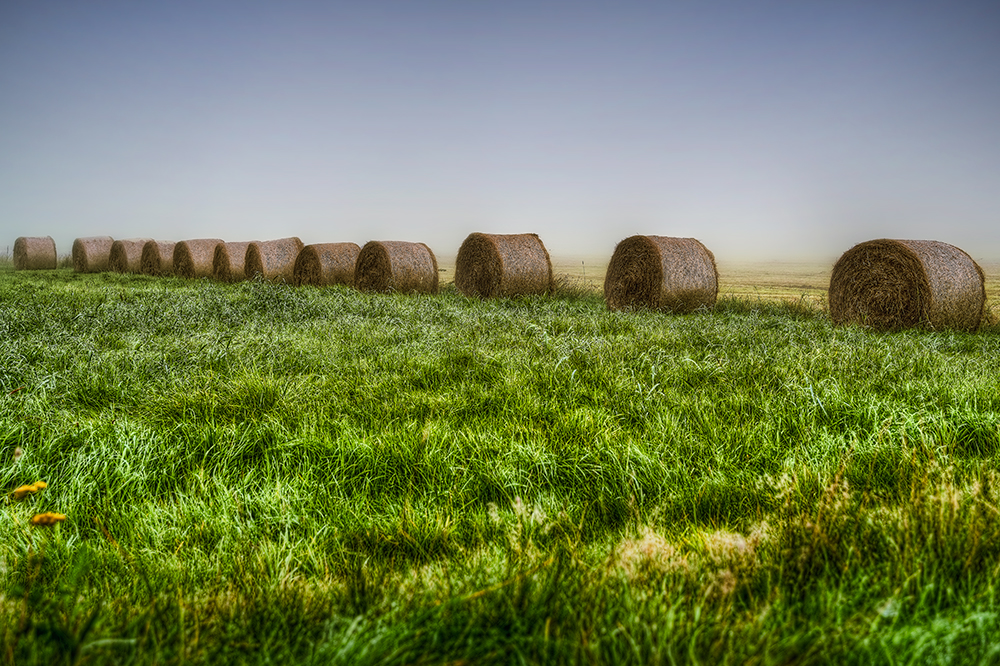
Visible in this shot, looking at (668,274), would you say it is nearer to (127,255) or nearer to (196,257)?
(196,257)

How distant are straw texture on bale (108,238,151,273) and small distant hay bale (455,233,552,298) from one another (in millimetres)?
20448

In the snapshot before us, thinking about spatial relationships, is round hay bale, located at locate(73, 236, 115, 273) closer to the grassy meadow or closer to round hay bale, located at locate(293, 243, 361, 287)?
round hay bale, located at locate(293, 243, 361, 287)

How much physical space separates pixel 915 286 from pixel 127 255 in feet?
102

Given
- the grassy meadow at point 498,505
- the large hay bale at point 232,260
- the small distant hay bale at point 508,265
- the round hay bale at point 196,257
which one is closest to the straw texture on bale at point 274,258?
the large hay bale at point 232,260

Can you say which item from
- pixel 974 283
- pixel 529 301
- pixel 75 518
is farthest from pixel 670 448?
pixel 529 301

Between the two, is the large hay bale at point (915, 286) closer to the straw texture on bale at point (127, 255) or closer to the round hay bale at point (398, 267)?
the round hay bale at point (398, 267)

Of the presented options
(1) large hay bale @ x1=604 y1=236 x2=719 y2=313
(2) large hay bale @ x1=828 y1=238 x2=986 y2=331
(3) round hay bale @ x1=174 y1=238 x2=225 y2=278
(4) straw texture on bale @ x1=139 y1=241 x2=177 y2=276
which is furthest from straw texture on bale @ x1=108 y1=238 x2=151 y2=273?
(2) large hay bale @ x1=828 y1=238 x2=986 y2=331

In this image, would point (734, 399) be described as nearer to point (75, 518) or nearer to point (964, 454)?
point (964, 454)

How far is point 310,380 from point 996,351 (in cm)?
783

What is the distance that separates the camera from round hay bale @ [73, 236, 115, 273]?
2916cm

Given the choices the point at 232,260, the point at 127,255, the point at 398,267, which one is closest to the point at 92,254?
the point at 127,255

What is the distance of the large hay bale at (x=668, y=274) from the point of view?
11938 mm

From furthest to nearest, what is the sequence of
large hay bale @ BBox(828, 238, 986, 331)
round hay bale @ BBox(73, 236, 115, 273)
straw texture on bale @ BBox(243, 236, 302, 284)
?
round hay bale @ BBox(73, 236, 115, 273), straw texture on bale @ BBox(243, 236, 302, 284), large hay bale @ BBox(828, 238, 986, 331)

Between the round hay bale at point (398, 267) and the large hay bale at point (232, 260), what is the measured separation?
284 inches
